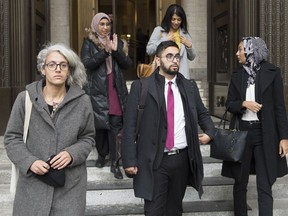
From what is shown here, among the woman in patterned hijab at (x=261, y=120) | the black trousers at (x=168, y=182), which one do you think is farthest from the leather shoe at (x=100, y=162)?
the black trousers at (x=168, y=182)

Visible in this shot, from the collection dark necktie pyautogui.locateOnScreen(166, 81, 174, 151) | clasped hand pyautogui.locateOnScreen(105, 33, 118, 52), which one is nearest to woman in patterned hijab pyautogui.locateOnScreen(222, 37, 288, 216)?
dark necktie pyautogui.locateOnScreen(166, 81, 174, 151)

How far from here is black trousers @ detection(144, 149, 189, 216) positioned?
155 inches

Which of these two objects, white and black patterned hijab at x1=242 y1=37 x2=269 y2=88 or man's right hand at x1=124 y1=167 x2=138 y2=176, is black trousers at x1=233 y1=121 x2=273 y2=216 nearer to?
white and black patterned hijab at x1=242 y1=37 x2=269 y2=88

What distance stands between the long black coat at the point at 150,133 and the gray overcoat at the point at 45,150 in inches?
28.5

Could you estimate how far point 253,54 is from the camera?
4676 millimetres

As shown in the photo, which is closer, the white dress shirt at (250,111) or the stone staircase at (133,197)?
the white dress shirt at (250,111)

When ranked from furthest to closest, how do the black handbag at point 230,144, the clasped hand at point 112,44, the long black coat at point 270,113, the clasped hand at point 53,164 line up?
the clasped hand at point 112,44 → the long black coat at point 270,113 → the black handbag at point 230,144 → the clasped hand at point 53,164

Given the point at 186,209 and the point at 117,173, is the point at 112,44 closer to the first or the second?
the point at 117,173

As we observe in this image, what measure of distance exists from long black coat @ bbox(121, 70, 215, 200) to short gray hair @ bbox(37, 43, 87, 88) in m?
0.69

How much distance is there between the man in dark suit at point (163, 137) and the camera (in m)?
3.86

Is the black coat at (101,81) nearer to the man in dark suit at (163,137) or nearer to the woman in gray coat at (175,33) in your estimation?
the woman in gray coat at (175,33)

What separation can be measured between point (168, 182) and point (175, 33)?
7.21 feet

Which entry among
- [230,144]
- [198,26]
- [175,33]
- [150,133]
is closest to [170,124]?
[150,133]

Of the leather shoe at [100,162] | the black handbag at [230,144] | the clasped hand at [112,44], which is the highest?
the clasped hand at [112,44]
